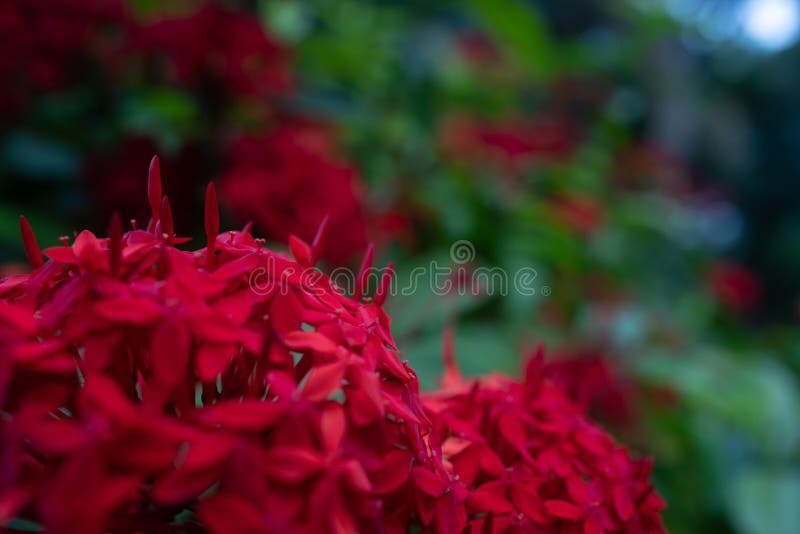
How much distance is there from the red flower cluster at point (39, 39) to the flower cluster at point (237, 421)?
534 millimetres

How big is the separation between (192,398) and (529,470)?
0.65 ft

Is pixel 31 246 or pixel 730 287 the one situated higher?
pixel 31 246

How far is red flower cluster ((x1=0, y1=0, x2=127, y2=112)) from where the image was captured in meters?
0.77

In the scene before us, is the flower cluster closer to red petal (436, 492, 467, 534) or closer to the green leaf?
red petal (436, 492, 467, 534)

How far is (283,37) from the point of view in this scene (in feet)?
4.07

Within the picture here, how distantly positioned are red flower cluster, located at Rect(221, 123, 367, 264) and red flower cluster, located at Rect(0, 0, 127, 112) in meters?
0.24

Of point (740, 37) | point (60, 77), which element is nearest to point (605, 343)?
point (60, 77)

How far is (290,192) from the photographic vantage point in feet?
2.55

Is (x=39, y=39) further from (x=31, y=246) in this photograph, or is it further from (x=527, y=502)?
(x=527, y=502)

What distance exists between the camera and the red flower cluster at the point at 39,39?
2.54 feet

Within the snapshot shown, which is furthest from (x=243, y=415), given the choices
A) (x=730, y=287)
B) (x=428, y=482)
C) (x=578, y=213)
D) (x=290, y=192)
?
(x=730, y=287)

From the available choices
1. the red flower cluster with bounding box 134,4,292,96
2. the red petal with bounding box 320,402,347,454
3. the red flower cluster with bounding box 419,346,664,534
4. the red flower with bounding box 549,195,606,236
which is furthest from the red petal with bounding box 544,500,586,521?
the red flower with bounding box 549,195,606,236

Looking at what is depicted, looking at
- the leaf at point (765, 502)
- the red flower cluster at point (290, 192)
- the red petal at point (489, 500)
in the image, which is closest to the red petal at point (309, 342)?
the red petal at point (489, 500)

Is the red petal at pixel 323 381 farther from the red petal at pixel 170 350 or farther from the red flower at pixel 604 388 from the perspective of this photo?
the red flower at pixel 604 388
